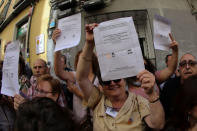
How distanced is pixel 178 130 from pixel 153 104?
0.26 m

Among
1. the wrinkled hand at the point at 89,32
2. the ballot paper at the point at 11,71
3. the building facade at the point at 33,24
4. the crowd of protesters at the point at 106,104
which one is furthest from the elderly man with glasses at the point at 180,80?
the building facade at the point at 33,24

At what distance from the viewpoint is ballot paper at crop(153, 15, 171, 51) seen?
131 centimetres

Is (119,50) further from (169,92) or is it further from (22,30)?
(22,30)

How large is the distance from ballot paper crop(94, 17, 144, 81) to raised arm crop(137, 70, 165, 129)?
0.07m

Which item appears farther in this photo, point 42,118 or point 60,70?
point 60,70

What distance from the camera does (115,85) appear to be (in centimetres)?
140

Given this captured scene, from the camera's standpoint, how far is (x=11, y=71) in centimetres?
155

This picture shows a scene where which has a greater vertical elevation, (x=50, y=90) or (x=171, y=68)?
(x=171, y=68)

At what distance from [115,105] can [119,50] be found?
0.47 metres

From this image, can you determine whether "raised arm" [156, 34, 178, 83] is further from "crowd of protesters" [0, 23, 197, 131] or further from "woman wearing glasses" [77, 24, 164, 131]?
"woman wearing glasses" [77, 24, 164, 131]

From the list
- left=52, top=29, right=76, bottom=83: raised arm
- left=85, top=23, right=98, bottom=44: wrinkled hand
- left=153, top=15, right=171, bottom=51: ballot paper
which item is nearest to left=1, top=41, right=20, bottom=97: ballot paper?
left=52, top=29, right=76, bottom=83: raised arm

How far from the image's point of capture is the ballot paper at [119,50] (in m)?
1.13

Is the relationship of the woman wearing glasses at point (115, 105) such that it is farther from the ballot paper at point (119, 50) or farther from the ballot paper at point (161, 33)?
the ballot paper at point (161, 33)

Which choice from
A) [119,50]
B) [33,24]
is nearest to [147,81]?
[119,50]
